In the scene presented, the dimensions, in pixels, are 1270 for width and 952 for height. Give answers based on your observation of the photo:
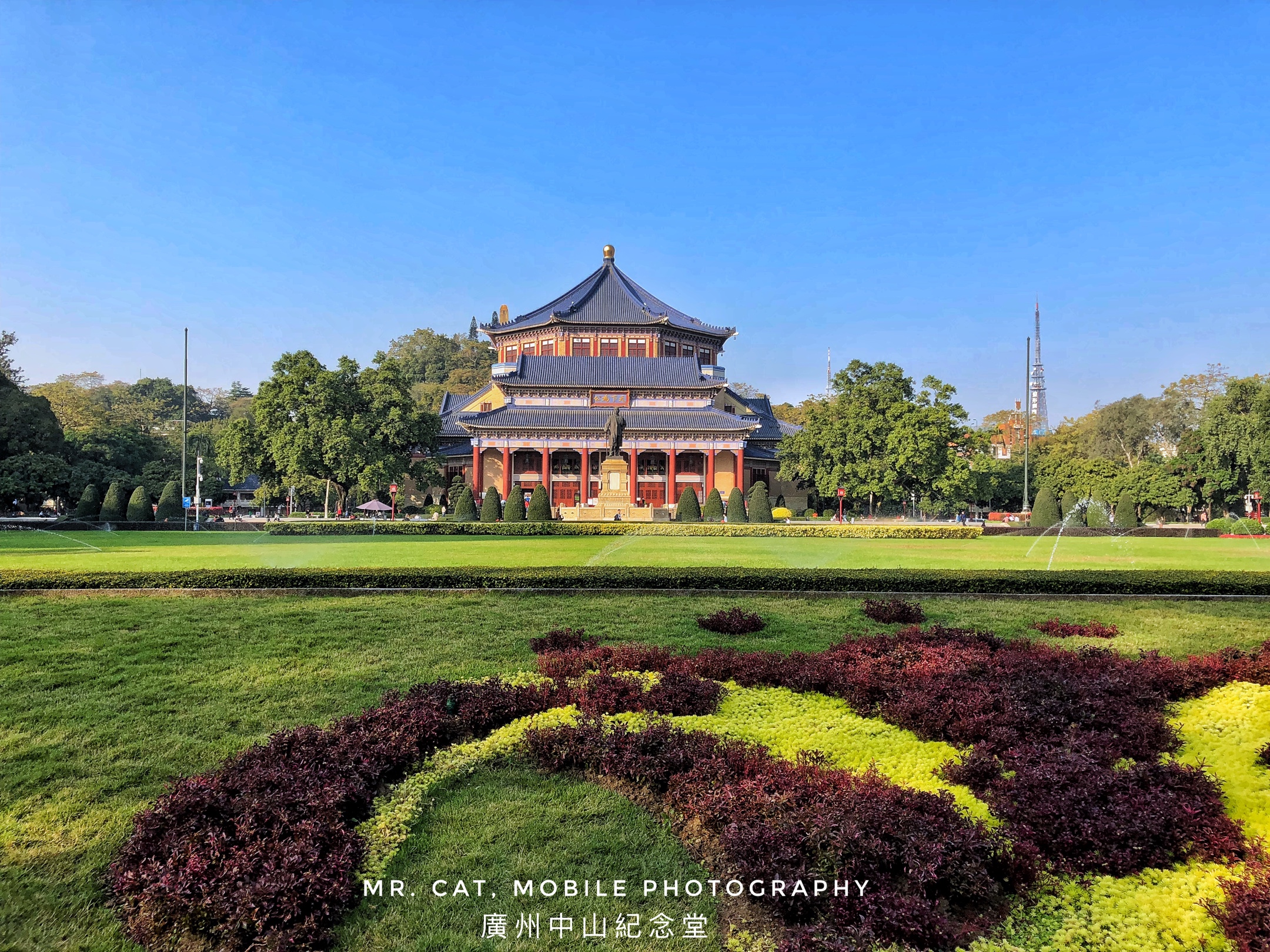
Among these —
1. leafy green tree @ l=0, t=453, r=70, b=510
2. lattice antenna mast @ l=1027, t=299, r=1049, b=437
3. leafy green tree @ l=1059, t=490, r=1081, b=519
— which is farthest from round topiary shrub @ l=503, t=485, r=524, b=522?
lattice antenna mast @ l=1027, t=299, r=1049, b=437

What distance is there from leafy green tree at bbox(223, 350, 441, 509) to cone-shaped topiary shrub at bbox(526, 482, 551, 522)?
26.2 feet

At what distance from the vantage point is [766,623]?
9.55m

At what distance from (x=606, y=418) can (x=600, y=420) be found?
690 mm

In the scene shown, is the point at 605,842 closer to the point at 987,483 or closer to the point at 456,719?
the point at 456,719

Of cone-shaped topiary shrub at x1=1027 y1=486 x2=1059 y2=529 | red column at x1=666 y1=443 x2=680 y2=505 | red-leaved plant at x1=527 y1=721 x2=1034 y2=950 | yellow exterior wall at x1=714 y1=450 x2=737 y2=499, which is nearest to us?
red-leaved plant at x1=527 y1=721 x2=1034 y2=950

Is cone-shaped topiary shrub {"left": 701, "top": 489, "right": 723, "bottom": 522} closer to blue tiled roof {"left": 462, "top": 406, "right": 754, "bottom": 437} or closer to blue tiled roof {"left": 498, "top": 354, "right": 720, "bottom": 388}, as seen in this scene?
blue tiled roof {"left": 462, "top": 406, "right": 754, "bottom": 437}

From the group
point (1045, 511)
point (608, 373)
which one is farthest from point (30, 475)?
point (1045, 511)

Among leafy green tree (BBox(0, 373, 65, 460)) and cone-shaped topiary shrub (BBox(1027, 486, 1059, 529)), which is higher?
leafy green tree (BBox(0, 373, 65, 460))

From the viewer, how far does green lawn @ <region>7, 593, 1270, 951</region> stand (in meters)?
3.65

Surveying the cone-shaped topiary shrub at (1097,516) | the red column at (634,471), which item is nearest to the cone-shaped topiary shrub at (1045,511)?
the cone-shaped topiary shrub at (1097,516)

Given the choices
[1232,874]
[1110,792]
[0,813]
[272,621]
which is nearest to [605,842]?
[1110,792]

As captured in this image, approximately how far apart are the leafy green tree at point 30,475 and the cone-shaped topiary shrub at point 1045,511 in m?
48.9

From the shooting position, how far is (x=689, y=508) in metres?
36.4

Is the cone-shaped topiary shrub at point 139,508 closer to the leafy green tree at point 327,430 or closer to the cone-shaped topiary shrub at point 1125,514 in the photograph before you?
the leafy green tree at point 327,430
